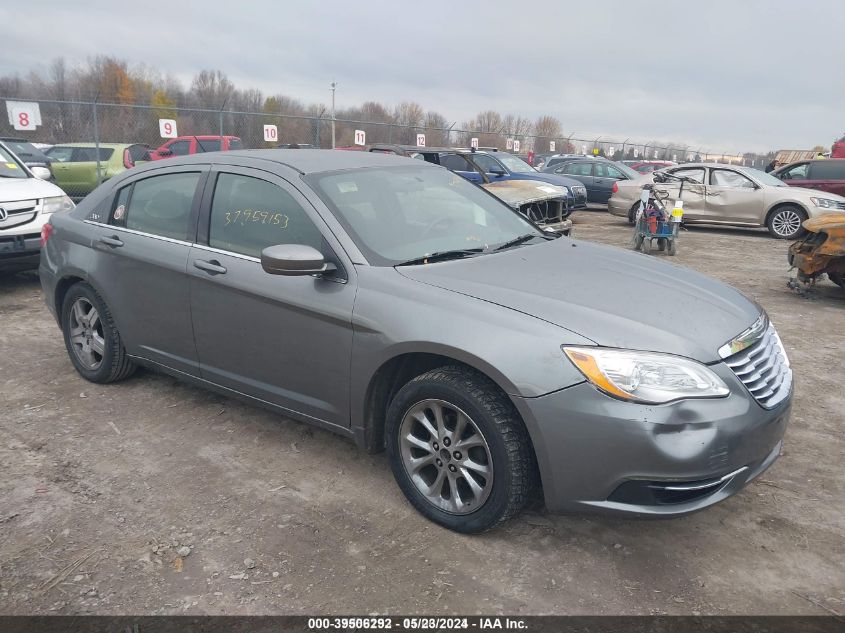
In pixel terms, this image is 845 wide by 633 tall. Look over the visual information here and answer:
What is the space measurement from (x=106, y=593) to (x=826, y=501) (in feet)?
10.8

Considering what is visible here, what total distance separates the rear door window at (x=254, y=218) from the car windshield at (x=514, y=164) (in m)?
11.7

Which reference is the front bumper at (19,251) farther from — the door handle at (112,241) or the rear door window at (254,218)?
the rear door window at (254,218)

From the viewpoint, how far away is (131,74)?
59.0 m

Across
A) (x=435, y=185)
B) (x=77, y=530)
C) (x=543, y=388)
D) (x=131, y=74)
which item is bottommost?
(x=77, y=530)

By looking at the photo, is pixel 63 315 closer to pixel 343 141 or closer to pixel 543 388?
pixel 543 388

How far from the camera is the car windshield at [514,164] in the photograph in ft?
49.7

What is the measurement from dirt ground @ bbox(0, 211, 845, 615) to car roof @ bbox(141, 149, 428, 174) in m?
1.56

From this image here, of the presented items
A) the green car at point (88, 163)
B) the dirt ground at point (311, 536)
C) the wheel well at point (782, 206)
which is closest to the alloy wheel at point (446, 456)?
the dirt ground at point (311, 536)

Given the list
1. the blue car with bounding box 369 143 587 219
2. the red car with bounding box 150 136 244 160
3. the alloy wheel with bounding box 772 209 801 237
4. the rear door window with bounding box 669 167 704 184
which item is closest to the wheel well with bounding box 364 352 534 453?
the blue car with bounding box 369 143 587 219

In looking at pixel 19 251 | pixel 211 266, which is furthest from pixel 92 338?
pixel 19 251

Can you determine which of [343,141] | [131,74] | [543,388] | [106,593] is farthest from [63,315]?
[131,74]

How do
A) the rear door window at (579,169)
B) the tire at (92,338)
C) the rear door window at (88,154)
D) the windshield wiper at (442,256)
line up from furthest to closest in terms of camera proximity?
the rear door window at (579,169)
the rear door window at (88,154)
the tire at (92,338)
the windshield wiper at (442,256)

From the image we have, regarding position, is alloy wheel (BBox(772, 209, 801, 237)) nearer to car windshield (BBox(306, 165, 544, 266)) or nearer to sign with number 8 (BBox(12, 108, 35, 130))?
car windshield (BBox(306, 165, 544, 266))

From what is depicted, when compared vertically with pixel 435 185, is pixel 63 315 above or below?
below
